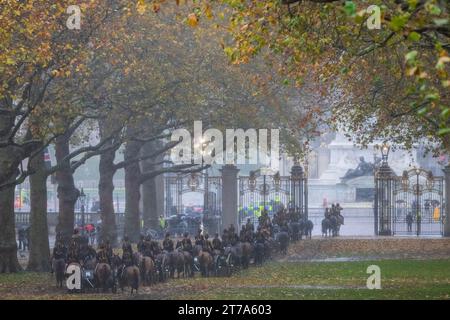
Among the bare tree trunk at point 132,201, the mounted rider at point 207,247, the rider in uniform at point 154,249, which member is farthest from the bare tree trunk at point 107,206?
the rider in uniform at point 154,249

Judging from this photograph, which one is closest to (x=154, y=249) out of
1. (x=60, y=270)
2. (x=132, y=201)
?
(x=60, y=270)

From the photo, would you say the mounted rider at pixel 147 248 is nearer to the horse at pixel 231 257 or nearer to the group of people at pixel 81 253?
the group of people at pixel 81 253

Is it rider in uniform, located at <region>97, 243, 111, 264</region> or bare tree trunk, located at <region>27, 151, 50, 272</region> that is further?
bare tree trunk, located at <region>27, 151, 50, 272</region>

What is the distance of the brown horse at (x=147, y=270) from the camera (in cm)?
2509

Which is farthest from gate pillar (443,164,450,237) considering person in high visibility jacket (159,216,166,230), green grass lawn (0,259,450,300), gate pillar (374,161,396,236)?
person in high visibility jacket (159,216,166,230)

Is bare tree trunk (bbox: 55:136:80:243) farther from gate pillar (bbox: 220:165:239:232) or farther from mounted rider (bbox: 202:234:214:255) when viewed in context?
gate pillar (bbox: 220:165:239:232)

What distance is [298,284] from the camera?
24297 millimetres

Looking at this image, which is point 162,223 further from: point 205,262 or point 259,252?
point 205,262

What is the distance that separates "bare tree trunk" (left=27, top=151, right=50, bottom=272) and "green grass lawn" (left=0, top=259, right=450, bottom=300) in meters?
1.56

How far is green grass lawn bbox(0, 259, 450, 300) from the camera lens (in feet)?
70.2

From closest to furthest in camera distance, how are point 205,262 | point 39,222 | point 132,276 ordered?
1. point 132,276
2. point 205,262
3. point 39,222

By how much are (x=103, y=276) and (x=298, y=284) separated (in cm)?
456

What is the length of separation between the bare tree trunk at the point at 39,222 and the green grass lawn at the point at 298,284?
1562mm

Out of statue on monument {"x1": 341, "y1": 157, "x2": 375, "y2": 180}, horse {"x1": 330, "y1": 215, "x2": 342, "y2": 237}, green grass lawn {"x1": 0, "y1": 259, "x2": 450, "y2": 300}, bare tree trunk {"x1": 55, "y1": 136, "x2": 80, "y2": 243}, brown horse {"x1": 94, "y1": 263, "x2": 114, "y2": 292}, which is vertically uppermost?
statue on monument {"x1": 341, "y1": 157, "x2": 375, "y2": 180}
